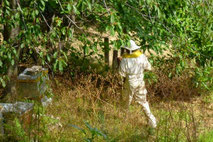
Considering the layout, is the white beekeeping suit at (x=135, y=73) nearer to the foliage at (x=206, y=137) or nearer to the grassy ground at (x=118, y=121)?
the grassy ground at (x=118, y=121)

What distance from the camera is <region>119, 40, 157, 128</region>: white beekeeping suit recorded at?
514 centimetres

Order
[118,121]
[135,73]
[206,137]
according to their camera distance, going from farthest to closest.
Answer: [135,73] → [118,121] → [206,137]

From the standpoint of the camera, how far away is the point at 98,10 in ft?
17.5

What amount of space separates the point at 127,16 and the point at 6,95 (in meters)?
2.93

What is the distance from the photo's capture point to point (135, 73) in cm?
522

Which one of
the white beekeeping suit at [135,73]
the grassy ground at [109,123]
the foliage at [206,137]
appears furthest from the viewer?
the white beekeeping suit at [135,73]

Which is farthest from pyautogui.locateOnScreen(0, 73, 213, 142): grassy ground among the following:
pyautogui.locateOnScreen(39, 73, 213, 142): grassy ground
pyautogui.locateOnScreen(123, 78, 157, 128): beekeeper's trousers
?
pyautogui.locateOnScreen(123, 78, 157, 128): beekeeper's trousers

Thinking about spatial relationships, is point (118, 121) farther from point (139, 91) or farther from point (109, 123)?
point (139, 91)

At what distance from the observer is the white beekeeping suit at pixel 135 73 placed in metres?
5.14

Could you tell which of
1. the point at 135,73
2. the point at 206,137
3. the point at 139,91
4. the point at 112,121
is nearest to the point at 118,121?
the point at 112,121

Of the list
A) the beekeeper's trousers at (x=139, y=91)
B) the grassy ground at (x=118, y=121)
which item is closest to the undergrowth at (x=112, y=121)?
the grassy ground at (x=118, y=121)

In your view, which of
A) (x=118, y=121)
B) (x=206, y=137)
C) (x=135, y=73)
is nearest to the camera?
(x=206, y=137)

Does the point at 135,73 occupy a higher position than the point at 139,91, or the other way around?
the point at 135,73

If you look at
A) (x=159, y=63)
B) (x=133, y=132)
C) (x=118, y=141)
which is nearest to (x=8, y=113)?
(x=118, y=141)
